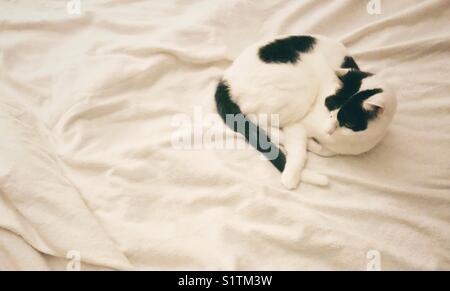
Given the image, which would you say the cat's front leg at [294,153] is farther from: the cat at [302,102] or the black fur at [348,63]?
the black fur at [348,63]

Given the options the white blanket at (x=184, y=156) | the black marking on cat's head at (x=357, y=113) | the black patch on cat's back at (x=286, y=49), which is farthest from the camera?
the black patch on cat's back at (x=286, y=49)

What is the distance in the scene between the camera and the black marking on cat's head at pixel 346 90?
0.95 m

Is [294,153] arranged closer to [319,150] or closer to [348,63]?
[319,150]

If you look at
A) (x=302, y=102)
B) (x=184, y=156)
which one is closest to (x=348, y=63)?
(x=302, y=102)

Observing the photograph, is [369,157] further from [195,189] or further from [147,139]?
[147,139]

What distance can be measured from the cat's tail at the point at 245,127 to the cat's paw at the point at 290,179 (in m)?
0.02

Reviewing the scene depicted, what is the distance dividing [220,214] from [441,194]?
20.7 inches

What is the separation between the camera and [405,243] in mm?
794

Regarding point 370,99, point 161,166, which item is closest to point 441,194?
point 370,99

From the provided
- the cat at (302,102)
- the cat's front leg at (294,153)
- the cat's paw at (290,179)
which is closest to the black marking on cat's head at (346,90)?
the cat at (302,102)

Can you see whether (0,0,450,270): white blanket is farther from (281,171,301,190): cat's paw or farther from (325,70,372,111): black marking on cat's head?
(325,70,372,111): black marking on cat's head

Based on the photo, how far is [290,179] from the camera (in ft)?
2.87

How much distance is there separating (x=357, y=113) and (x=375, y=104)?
0.15 feet

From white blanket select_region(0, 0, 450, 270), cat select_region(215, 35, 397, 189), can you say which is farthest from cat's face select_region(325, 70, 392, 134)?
white blanket select_region(0, 0, 450, 270)
